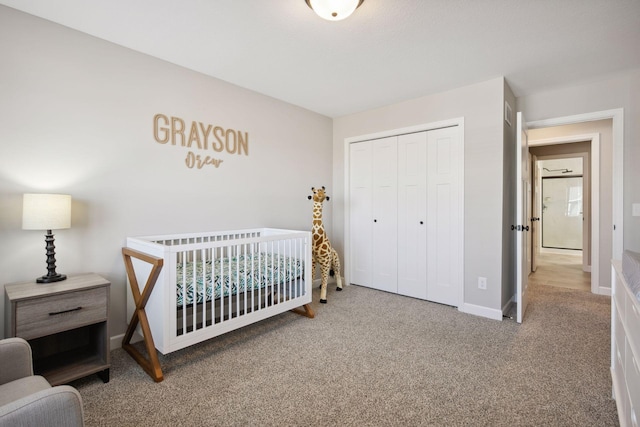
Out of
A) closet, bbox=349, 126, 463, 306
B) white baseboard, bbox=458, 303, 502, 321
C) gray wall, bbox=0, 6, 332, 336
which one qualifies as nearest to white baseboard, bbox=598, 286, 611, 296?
white baseboard, bbox=458, 303, 502, 321

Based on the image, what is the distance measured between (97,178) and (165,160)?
0.49 meters

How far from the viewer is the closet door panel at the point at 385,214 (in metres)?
3.50

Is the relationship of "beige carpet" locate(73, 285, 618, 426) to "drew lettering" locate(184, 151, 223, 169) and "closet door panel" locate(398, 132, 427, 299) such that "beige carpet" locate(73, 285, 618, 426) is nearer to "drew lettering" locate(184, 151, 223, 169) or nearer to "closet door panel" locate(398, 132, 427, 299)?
"closet door panel" locate(398, 132, 427, 299)

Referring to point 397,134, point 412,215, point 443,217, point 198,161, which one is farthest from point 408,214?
point 198,161

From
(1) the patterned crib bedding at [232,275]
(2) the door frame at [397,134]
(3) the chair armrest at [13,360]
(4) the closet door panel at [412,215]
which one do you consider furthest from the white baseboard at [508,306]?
(3) the chair armrest at [13,360]

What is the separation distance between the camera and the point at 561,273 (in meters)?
4.62

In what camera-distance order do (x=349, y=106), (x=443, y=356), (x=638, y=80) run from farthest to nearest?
(x=349, y=106), (x=638, y=80), (x=443, y=356)

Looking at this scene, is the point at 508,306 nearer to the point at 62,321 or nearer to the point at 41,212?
the point at 62,321

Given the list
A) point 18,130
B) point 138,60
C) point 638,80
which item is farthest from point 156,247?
point 638,80

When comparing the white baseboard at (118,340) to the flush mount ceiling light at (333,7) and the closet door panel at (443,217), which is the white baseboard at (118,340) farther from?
the closet door panel at (443,217)

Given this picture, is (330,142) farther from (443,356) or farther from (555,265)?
(555,265)

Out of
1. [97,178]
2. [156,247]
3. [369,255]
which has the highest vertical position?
[97,178]

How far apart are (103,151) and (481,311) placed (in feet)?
11.2

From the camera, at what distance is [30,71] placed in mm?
1856
